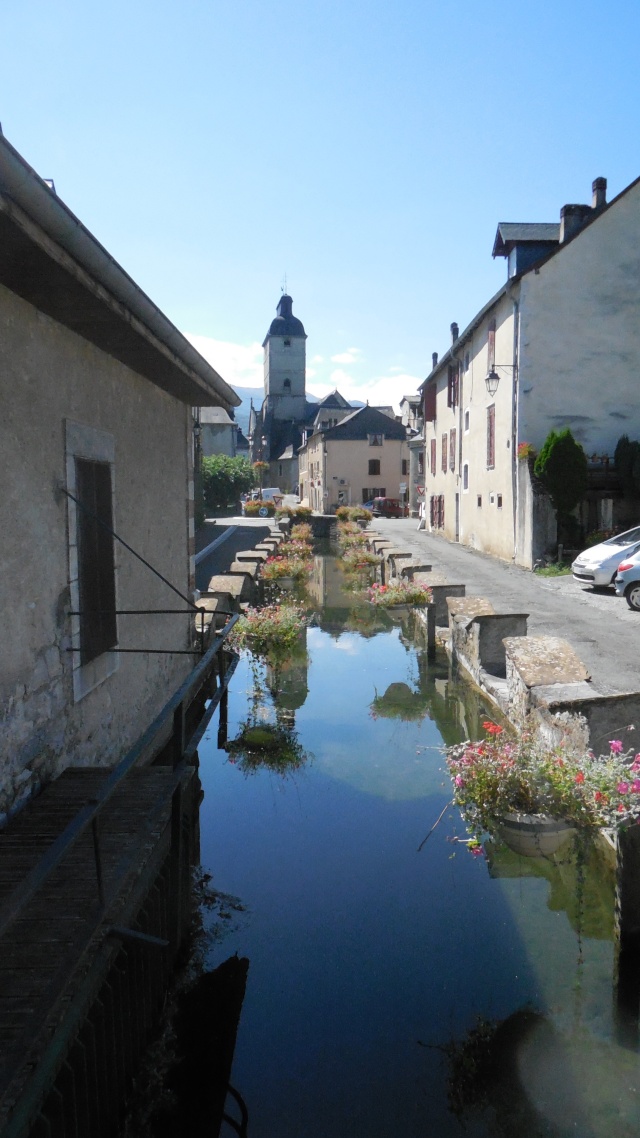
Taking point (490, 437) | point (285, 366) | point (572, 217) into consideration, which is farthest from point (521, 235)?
point (285, 366)

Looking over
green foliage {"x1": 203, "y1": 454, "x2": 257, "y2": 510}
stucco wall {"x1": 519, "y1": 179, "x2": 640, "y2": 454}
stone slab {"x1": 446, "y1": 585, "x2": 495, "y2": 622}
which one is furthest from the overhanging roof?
green foliage {"x1": 203, "y1": 454, "x2": 257, "y2": 510}

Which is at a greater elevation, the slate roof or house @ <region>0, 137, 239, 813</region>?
the slate roof

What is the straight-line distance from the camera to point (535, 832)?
5.02 m

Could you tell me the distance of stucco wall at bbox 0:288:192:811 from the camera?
4.32 m

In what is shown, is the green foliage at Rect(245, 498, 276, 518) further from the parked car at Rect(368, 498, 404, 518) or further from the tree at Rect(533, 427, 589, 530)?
the tree at Rect(533, 427, 589, 530)

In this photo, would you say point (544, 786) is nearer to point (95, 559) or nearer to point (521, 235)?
point (95, 559)

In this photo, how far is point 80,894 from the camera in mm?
3711

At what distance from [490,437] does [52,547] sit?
2055cm

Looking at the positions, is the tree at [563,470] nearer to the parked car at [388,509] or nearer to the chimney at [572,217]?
the chimney at [572,217]

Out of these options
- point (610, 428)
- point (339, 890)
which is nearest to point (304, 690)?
point (339, 890)

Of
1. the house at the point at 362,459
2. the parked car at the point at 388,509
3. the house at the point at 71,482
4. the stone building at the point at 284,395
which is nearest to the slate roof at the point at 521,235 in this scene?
the house at the point at 71,482

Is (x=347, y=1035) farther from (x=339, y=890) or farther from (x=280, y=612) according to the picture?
(x=280, y=612)

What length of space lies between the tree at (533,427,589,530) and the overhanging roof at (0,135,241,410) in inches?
562

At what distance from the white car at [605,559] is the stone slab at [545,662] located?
841cm
